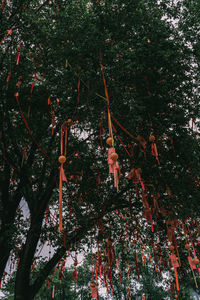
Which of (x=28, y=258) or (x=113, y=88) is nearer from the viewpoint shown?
(x=113, y=88)

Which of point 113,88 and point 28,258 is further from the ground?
point 113,88

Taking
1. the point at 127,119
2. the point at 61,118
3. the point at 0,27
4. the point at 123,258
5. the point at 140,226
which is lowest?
the point at 123,258

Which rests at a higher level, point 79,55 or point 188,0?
point 188,0

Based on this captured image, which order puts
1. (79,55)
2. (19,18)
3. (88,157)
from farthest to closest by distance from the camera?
(88,157) < (19,18) < (79,55)

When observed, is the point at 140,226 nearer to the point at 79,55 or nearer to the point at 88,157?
the point at 88,157

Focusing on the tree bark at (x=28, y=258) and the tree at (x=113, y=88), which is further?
the tree bark at (x=28, y=258)

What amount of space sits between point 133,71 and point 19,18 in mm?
2919

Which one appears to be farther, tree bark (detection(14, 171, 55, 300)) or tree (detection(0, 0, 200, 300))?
tree bark (detection(14, 171, 55, 300))

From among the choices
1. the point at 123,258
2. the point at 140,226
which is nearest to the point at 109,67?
the point at 140,226

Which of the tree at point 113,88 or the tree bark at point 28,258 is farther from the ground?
the tree at point 113,88

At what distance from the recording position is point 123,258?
694 centimetres

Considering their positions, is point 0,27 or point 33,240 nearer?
point 0,27

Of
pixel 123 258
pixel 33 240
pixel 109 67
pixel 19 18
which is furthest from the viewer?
pixel 123 258

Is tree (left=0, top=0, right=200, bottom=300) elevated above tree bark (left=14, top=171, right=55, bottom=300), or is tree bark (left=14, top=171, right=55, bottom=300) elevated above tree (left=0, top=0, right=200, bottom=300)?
tree (left=0, top=0, right=200, bottom=300)
